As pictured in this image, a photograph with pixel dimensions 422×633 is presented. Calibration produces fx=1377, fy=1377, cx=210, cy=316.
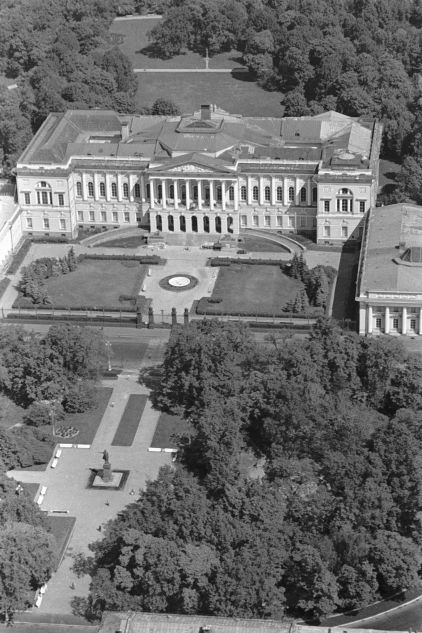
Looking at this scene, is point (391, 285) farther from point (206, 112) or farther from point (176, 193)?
point (206, 112)

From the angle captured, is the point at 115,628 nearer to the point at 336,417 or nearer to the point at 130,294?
the point at 336,417

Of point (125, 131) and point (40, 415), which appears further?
point (125, 131)

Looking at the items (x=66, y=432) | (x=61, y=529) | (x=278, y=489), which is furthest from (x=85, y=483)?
(x=278, y=489)

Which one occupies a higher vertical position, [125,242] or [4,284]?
[4,284]

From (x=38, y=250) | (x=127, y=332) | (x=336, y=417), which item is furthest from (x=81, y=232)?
(x=336, y=417)

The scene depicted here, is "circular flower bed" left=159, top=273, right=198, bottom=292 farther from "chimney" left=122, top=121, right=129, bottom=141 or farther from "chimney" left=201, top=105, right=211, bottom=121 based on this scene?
"chimney" left=122, top=121, right=129, bottom=141

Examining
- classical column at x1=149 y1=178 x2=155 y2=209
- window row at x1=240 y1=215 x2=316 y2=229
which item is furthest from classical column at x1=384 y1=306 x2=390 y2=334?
classical column at x1=149 y1=178 x2=155 y2=209
